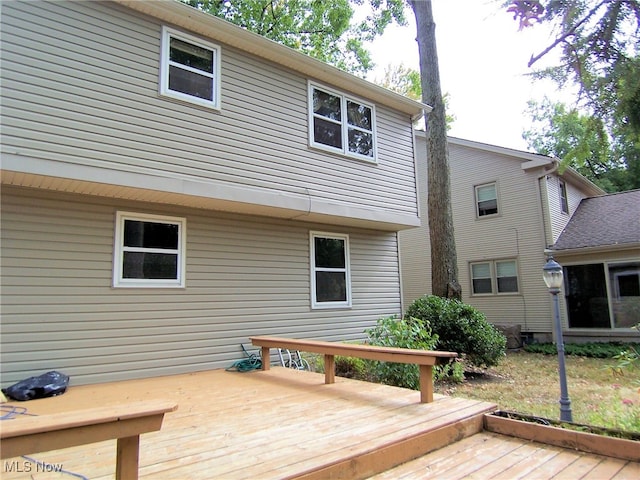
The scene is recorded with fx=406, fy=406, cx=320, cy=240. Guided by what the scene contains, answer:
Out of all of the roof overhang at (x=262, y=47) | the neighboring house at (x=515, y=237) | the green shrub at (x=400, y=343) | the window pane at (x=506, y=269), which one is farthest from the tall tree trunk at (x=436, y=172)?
the window pane at (x=506, y=269)

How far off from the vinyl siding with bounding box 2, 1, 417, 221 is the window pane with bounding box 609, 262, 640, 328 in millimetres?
9112

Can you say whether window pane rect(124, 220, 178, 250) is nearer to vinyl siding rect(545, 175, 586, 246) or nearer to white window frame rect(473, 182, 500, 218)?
white window frame rect(473, 182, 500, 218)

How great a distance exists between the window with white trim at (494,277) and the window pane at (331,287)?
7926mm

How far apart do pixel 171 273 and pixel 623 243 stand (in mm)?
12209

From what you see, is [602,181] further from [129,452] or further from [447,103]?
[129,452]

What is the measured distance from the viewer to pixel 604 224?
13.4 metres

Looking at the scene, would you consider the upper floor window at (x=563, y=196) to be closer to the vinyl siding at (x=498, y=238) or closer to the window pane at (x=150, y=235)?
the vinyl siding at (x=498, y=238)

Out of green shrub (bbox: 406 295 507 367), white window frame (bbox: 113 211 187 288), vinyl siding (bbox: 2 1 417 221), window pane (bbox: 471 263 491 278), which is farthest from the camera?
window pane (bbox: 471 263 491 278)

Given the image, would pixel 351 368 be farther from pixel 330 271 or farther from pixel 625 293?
pixel 625 293

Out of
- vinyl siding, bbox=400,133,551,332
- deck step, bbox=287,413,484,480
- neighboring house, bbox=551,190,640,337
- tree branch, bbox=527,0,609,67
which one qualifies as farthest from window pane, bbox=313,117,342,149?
neighboring house, bbox=551,190,640,337

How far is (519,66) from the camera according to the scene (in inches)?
242

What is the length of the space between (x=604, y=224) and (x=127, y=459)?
605 inches

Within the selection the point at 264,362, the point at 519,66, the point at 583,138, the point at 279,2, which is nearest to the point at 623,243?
the point at 583,138

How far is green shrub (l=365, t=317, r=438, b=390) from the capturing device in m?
6.00
